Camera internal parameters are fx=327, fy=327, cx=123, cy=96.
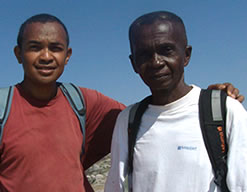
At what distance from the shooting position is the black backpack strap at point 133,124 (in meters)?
3.21

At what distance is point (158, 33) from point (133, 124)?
36.8 inches

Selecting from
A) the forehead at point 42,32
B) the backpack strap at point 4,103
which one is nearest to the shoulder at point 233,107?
the forehead at point 42,32

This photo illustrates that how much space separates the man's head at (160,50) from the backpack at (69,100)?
2.98 ft

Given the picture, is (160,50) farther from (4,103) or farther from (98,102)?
(4,103)

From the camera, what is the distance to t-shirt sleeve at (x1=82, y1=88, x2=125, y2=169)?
396 cm

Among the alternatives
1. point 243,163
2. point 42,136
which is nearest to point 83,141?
point 42,136

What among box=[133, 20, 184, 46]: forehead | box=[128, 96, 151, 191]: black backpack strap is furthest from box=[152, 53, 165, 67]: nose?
box=[128, 96, 151, 191]: black backpack strap

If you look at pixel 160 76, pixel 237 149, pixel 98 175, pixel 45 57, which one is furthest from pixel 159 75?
pixel 98 175

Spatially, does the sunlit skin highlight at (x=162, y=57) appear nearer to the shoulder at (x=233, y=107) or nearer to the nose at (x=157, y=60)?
the nose at (x=157, y=60)

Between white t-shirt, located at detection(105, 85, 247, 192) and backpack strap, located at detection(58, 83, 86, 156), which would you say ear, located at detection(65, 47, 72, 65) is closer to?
backpack strap, located at detection(58, 83, 86, 156)

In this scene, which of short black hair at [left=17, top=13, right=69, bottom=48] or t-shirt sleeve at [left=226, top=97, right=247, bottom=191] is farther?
short black hair at [left=17, top=13, right=69, bottom=48]

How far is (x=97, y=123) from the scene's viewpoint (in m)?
4.02

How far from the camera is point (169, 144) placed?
303 cm

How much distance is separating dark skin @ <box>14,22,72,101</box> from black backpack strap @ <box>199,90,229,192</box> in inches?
65.2
